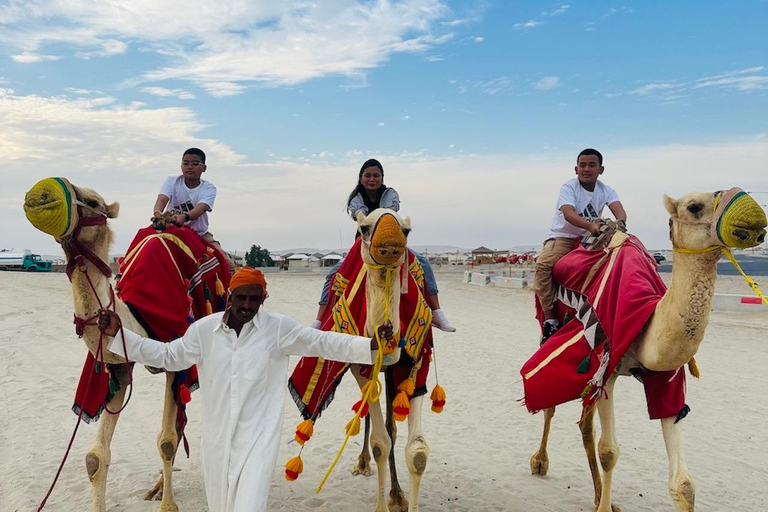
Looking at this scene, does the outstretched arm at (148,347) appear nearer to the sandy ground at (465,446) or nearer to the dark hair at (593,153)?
the sandy ground at (465,446)

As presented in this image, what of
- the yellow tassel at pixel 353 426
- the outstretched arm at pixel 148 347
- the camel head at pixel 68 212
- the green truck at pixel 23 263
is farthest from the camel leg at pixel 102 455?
the green truck at pixel 23 263

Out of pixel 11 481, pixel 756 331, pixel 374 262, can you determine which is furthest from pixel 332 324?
pixel 756 331

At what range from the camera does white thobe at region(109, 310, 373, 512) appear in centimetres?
353

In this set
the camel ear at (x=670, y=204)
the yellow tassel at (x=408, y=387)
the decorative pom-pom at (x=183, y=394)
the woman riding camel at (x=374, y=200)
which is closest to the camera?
the camel ear at (x=670, y=204)

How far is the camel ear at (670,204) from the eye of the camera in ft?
12.3

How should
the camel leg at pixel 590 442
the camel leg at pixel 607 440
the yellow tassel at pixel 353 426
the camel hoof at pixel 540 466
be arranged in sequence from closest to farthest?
the yellow tassel at pixel 353 426, the camel leg at pixel 607 440, the camel leg at pixel 590 442, the camel hoof at pixel 540 466

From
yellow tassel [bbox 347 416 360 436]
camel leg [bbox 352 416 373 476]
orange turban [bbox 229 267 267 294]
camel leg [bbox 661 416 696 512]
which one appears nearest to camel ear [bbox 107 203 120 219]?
orange turban [bbox 229 267 267 294]

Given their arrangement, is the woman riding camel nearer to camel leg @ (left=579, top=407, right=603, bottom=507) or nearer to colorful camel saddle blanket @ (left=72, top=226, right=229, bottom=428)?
colorful camel saddle blanket @ (left=72, top=226, right=229, bottom=428)

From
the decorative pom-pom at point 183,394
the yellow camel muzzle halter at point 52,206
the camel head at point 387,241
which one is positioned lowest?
the decorative pom-pom at point 183,394

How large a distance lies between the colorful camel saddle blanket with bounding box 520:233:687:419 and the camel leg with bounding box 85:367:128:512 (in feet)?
9.43

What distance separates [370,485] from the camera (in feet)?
19.0

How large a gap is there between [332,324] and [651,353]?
7.38 ft

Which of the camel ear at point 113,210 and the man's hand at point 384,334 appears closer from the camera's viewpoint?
the man's hand at point 384,334

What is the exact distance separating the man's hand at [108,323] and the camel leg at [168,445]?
4.25ft
